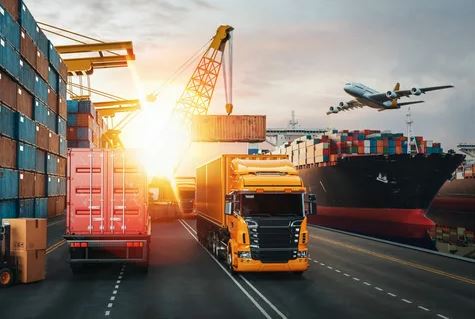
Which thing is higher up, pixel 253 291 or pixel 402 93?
pixel 402 93

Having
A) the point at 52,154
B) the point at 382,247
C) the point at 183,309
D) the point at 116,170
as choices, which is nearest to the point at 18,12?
the point at 52,154

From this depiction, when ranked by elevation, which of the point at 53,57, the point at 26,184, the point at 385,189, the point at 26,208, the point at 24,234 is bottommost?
the point at 26,208

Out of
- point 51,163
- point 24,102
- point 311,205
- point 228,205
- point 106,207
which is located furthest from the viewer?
point 51,163

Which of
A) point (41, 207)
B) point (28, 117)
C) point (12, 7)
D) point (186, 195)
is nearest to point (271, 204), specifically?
point (12, 7)

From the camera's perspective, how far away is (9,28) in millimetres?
37938

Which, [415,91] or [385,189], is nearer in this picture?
[385,189]

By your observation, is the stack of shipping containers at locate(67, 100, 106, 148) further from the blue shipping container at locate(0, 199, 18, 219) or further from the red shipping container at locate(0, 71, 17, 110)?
the blue shipping container at locate(0, 199, 18, 219)

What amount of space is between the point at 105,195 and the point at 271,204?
5704 mm

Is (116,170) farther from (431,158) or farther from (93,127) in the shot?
(93,127)

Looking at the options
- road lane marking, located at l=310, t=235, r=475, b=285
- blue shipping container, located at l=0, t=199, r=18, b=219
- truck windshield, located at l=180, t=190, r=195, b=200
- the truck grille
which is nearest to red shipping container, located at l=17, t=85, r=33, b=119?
blue shipping container, located at l=0, t=199, r=18, b=219

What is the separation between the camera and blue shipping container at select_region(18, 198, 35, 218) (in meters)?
40.4

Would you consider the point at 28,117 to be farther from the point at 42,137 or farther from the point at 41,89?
the point at 41,89

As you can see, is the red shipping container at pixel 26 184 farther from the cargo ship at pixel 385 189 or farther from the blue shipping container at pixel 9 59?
the cargo ship at pixel 385 189

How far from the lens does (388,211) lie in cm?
5012
